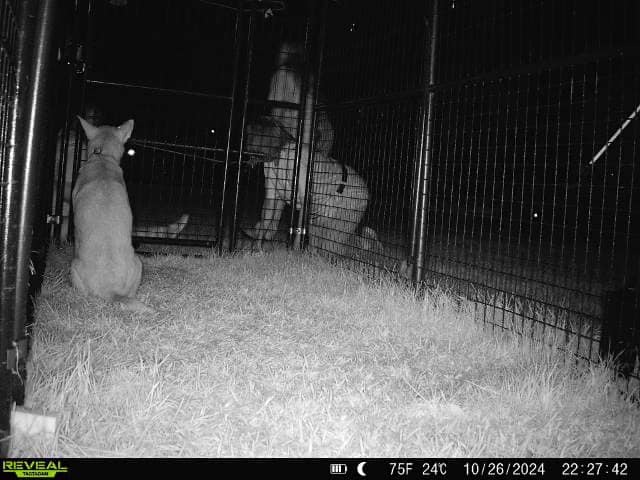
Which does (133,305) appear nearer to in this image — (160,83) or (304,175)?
(304,175)

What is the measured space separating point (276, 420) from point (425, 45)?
3765 millimetres

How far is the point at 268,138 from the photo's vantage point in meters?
7.17

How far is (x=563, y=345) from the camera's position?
321 cm

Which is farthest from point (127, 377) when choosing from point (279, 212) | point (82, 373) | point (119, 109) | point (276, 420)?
point (119, 109)

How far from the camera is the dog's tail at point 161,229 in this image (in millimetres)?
6346

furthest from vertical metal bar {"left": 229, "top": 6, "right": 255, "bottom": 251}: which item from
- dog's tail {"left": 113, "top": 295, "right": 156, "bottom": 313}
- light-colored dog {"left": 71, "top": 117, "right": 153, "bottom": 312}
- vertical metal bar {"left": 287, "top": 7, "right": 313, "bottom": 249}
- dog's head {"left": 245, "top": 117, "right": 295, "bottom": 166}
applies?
dog's tail {"left": 113, "top": 295, "right": 156, "bottom": 313}

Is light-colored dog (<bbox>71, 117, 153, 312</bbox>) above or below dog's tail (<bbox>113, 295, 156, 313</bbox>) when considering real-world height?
above

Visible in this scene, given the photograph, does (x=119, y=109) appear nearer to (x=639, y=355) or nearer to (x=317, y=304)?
(x=317, y=304)

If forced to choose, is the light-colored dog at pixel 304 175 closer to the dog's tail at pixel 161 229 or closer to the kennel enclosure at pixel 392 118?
the kennel enclosure at pixel 392 118

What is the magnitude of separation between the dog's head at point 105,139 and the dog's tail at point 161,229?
1.69m

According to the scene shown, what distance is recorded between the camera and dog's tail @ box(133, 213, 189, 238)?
635cm

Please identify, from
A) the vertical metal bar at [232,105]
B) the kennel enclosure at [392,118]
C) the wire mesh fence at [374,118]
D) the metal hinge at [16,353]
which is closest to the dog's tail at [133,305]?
the kennel enclosure at [392,118]

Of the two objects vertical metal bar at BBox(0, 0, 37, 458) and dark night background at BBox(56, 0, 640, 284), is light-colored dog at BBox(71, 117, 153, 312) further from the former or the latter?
dark night background at BBox(56, 0, 640, 284)

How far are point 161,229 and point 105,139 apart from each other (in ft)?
6.46
